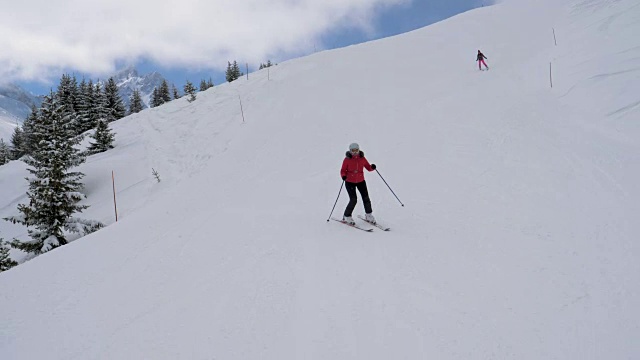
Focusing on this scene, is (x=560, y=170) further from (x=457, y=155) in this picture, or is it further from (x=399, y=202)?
(x=399, y=202)

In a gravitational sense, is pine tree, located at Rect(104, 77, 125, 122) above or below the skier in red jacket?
above

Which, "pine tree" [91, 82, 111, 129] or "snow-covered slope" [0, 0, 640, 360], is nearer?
"snow-covered slope" [0, 0, 640, 360]

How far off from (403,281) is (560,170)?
6480 mm

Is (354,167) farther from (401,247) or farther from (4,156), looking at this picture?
(4,156)

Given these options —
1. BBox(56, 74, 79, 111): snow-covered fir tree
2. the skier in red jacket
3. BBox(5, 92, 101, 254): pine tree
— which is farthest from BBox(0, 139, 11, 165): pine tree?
the skier in red jacket

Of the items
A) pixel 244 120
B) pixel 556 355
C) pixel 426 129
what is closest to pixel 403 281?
pixel 556 355

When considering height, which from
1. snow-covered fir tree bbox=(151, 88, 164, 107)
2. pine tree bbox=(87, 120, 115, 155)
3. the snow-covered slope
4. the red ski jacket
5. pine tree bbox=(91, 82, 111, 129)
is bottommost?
the snow-covered slope

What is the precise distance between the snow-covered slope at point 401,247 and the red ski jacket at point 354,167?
111cm

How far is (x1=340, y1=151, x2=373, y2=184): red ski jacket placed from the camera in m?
7.29

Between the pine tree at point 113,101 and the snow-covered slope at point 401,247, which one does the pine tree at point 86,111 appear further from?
the snow-covered slope at point 401,247

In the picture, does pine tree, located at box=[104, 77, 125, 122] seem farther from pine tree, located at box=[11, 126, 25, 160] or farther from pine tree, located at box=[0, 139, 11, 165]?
pine tree, located at box=[0, 139, 11, 165]

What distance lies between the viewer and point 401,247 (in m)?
6.14

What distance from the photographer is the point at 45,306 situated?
5.33 meters

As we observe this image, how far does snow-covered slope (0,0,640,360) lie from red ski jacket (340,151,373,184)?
111 cm
